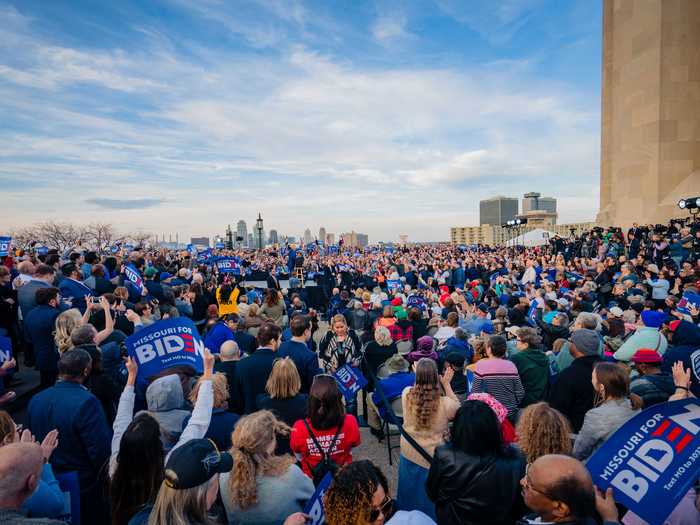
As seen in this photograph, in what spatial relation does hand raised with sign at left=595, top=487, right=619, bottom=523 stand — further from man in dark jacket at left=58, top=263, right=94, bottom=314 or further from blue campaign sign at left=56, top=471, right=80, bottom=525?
man in dark jacket at left=58, top=263, right=94, bottom=314

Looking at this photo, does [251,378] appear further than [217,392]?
Yes

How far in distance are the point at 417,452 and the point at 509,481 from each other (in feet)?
3.00

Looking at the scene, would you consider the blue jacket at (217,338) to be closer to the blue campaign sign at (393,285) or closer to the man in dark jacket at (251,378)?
the man in dark jacket at (251,378)

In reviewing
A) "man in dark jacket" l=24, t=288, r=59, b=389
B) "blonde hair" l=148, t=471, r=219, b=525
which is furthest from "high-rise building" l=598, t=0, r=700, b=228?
"blonde hair" l=148, t=471, r=219, b=525

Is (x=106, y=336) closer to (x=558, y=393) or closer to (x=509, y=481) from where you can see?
(x=509, y=481)

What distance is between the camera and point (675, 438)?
2.47 metres

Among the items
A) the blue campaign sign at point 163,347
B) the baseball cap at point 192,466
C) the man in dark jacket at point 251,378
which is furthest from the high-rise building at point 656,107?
the baseball cap at point 192,466

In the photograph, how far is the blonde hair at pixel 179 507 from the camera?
80.4 inches

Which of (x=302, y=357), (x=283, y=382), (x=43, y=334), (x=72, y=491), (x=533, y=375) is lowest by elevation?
(x=72, y=491)

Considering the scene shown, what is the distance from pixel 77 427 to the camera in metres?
3.31

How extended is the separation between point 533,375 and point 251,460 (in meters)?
3.70

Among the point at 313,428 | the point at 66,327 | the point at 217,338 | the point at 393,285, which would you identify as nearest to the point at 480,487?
the point at 313,428

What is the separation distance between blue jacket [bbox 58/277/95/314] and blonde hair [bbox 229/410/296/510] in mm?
6321

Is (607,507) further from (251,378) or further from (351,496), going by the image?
(251,378)
